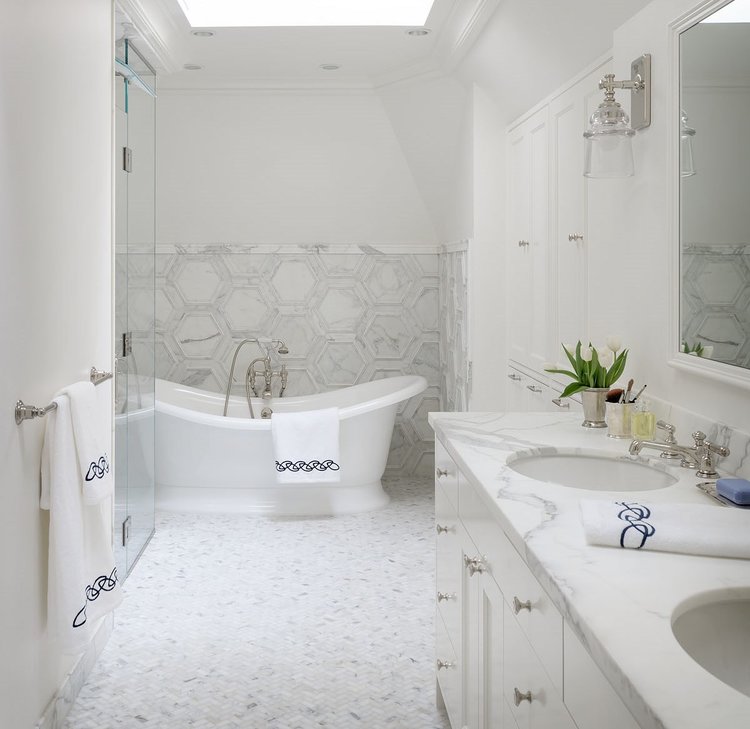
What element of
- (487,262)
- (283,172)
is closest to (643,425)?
(487,262)

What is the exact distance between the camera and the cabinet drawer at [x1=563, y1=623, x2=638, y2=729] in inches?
39.0

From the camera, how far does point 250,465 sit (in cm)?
477

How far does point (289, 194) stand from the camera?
536 centimetres

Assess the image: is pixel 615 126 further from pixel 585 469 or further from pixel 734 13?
pixel 585 469

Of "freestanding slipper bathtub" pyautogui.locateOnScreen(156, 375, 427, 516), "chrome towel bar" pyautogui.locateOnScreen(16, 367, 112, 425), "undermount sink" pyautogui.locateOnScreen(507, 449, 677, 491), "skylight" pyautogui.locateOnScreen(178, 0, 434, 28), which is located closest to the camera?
"undermount sink" pyautogui.locateOnScreen(507, 449, 677, 491)

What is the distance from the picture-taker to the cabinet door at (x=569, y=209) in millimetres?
3184

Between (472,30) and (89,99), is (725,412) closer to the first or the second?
(89,99)

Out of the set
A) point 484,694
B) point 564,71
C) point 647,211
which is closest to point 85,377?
point 484,694

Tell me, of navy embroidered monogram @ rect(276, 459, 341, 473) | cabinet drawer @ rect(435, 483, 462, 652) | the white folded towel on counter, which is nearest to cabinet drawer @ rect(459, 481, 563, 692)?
the white folded towel on counter

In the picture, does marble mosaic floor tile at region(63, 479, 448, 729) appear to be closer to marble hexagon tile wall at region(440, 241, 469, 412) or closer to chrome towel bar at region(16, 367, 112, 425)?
marble hexagon tile wall at region(440, 241, 469, 412)

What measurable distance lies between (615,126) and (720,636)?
152 cm

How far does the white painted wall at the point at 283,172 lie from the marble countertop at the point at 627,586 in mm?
3534

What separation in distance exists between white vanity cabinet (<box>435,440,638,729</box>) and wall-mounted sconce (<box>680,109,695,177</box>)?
2.99 feet

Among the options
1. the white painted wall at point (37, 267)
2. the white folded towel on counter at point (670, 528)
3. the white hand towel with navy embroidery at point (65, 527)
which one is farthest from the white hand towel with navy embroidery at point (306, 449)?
the white folded towel on counter at point (670, 528)
